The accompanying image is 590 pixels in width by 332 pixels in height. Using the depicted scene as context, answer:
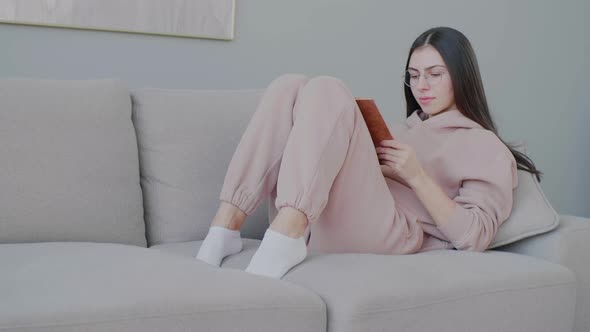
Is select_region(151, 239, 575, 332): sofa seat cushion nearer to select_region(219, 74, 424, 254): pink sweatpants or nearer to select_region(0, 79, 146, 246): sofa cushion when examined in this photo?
select_region(219, 74, 424, 254): pink sweatpants

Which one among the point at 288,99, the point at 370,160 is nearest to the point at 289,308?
the point at 370,160

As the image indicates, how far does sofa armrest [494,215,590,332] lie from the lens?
196 centimetres

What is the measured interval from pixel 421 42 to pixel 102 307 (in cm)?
132

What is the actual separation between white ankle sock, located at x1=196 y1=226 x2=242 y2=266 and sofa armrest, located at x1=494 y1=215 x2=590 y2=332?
82 centimetres

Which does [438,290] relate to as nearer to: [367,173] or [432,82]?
[367,173]

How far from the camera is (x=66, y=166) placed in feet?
6.56

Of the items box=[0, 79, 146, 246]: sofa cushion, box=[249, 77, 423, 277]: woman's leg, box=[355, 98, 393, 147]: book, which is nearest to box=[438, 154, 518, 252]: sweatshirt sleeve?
box=[249, 77, 423, 277]: woman's leg

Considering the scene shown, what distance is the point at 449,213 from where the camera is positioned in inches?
75.2

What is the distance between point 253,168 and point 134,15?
1.05 m

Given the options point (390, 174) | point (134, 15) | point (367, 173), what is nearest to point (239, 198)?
point (367, 173)

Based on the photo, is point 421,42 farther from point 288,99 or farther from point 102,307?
point 102,307

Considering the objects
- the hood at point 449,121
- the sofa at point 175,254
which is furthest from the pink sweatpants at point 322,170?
the hood at point 449,121

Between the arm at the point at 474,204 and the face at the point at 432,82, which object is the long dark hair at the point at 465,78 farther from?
the arm at the point at 474,204

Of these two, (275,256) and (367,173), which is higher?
(367,173)
